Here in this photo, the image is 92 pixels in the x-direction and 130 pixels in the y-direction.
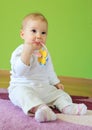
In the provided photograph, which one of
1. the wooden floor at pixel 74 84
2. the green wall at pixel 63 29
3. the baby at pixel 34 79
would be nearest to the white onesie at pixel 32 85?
the baby at pixel 34 79

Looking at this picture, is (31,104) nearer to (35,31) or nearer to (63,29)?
(35,31)

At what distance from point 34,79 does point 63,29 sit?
0.85 meters

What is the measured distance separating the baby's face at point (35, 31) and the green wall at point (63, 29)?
813 millimetres

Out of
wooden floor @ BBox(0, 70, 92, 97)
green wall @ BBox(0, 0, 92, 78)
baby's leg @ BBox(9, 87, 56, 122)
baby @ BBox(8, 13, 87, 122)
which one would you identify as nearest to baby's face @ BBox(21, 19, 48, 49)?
baby @ BBox(8, 13, 87, 122)

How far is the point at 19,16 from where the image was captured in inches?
78.0

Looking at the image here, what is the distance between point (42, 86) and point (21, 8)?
956 mm

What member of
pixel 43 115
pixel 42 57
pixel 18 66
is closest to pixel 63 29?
pixel 42 57

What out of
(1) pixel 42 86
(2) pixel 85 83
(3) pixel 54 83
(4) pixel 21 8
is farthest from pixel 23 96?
(4) pixel 21 8

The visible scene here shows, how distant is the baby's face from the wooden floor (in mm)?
531

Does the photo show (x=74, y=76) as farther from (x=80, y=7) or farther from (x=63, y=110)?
(x=63, y=110)

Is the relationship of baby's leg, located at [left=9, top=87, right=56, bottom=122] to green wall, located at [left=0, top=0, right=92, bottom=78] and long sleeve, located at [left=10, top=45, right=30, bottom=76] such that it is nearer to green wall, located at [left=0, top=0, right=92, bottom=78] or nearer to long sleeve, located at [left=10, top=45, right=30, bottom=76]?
long sleeve, located at [left=10, top=45, right=30, bottom=76]

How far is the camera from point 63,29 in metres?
1.94

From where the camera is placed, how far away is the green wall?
1901 mm

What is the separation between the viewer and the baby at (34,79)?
104cm
